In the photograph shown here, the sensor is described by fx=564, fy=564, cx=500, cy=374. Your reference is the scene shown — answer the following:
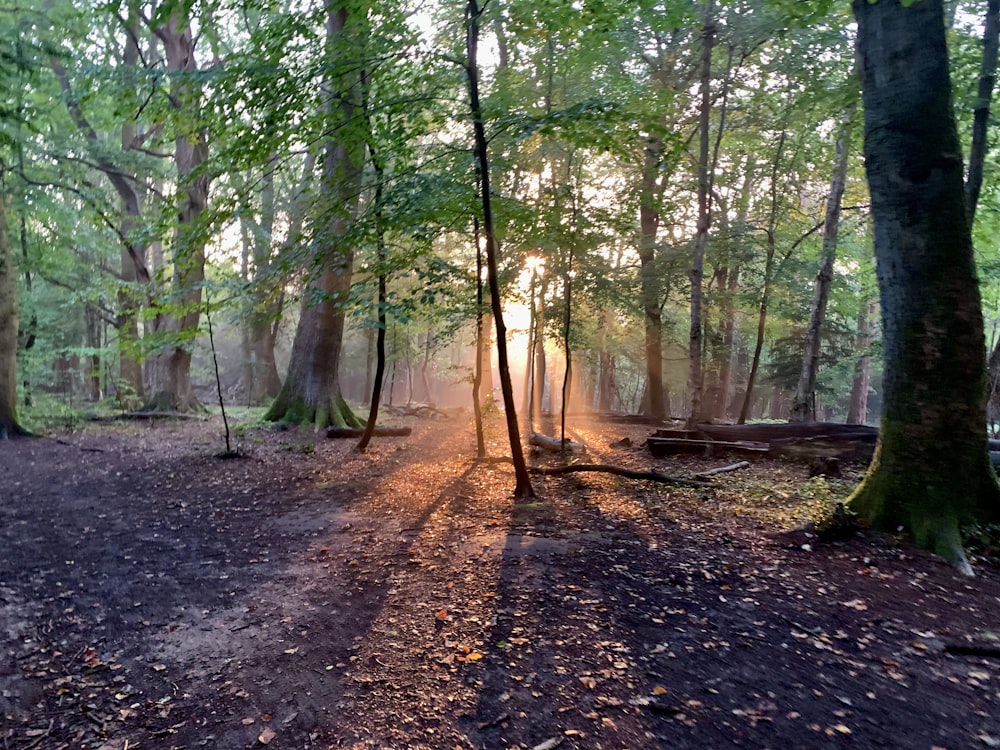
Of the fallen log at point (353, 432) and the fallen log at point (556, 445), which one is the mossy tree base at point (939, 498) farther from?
the fallen log at point (353, 432)

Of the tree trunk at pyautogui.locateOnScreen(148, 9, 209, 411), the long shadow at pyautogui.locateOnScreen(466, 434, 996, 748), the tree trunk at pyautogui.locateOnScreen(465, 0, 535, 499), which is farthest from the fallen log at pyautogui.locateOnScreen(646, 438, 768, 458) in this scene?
the tree trunk at pyautogui.locateOnScreen(148, 9, 209, 411)

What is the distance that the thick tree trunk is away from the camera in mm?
11516

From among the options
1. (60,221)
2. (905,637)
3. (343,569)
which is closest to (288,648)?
(343,569)

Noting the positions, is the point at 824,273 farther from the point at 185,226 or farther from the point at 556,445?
the point at 185,226

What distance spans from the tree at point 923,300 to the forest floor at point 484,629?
23.7 inches

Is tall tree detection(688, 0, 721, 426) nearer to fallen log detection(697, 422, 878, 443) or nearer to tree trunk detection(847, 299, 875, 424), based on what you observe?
fallen log detection(697, 422, 878, 443)

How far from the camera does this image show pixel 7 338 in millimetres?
11766

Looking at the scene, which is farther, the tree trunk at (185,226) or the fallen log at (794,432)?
the fallen log at (794,432)

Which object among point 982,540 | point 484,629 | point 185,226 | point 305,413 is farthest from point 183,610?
point 305,413

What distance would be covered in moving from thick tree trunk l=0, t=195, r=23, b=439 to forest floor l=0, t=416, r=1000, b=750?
20.1ft

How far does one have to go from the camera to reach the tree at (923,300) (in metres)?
5.08

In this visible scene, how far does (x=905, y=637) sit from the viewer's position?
12.1ft

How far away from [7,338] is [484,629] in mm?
13082

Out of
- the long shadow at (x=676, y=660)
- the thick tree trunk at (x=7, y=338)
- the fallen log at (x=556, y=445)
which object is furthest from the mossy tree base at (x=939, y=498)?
the thick tree trunk at (x=7, y=338)
